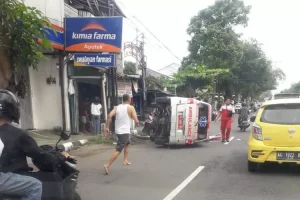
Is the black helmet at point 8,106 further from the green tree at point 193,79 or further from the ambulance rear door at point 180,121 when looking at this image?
the green tree at point 193,79

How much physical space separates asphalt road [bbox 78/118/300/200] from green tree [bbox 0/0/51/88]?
8.11 feet

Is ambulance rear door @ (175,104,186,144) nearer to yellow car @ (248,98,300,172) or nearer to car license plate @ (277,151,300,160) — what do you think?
yellow car @ (248,98,300,172)

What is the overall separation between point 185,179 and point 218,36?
3250 cm

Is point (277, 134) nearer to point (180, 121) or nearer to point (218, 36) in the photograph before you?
point (180, 121)

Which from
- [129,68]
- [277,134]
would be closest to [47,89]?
[277,134]

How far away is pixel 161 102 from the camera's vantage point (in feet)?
43.3

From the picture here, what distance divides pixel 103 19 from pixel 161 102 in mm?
3529

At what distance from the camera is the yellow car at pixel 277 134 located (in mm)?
7453

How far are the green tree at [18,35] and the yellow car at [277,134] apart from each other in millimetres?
4364

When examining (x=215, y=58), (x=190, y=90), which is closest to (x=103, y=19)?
(x=190, y=90)

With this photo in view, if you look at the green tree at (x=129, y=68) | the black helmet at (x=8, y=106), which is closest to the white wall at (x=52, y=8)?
the black helmet at (x=8, y=106)

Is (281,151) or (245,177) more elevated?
(281,151)

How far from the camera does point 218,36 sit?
126 feet

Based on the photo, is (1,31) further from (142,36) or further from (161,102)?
(142,36)
